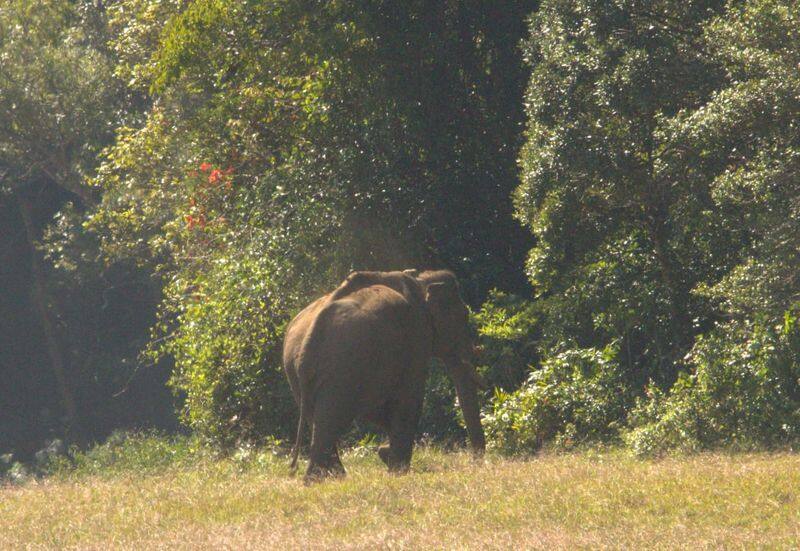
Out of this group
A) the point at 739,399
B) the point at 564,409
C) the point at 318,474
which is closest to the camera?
the point at 318,474

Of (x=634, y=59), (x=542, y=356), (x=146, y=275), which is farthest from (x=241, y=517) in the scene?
(x=146, y=275)

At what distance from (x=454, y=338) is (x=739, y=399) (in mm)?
2790

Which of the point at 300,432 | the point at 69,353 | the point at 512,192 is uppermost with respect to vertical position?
the point at 512,192

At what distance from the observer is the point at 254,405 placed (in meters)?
16.4

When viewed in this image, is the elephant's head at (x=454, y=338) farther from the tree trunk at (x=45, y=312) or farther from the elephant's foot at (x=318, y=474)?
the tree trunk at (x=45, y=312)

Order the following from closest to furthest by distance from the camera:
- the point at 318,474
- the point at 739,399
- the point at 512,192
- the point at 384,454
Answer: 1. the point at 318,474
2. the point at 384,454
3. the point at 739,399
4. the point at 512,192

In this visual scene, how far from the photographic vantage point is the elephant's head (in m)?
12.0

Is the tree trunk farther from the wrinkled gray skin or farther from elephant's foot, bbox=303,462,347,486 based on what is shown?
elephant's foot, bbox=303,462,347,486

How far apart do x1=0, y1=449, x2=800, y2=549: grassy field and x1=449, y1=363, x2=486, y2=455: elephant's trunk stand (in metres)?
1.19

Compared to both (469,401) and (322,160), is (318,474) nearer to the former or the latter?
(469,401)

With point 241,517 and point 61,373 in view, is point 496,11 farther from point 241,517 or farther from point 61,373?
point 61,373

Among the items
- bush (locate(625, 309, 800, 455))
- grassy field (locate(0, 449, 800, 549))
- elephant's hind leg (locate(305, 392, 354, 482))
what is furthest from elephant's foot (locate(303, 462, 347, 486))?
bush (locate(625, 309, 800, 455))

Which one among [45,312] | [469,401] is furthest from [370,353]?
[45,312]

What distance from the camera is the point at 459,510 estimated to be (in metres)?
8.61
